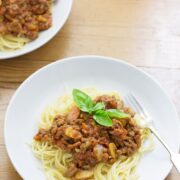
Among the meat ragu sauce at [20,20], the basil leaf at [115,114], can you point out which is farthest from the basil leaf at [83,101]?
the meat ragu sauce at [20,20]

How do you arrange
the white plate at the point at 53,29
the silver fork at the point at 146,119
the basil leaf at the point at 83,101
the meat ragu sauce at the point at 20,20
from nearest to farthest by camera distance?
1. the silver fork at the point at 146,119
2. the basil leaf at the point at 83,101
3. the white plate at the point at 53,29
4. the meat ragu sauce at the point at 20,20

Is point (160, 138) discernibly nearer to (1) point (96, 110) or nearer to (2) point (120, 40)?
(1) point (96, 110)

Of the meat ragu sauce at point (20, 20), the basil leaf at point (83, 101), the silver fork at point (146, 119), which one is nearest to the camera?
the silver fork at point (146, 119)

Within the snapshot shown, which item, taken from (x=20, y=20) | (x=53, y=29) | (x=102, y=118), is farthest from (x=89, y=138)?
(x=20, y=20)

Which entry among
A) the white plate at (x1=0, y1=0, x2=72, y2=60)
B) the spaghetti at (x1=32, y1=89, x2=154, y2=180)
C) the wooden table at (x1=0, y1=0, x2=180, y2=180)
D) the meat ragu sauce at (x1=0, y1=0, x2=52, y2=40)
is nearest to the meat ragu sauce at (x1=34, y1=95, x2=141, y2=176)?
the spaghetti at (x1=32, y1=89, x2=154, y2=180)

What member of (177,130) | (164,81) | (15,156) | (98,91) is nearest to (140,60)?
(164,81)

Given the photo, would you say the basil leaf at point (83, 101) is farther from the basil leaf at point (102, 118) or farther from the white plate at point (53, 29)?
the white plate at point (53, 29)
